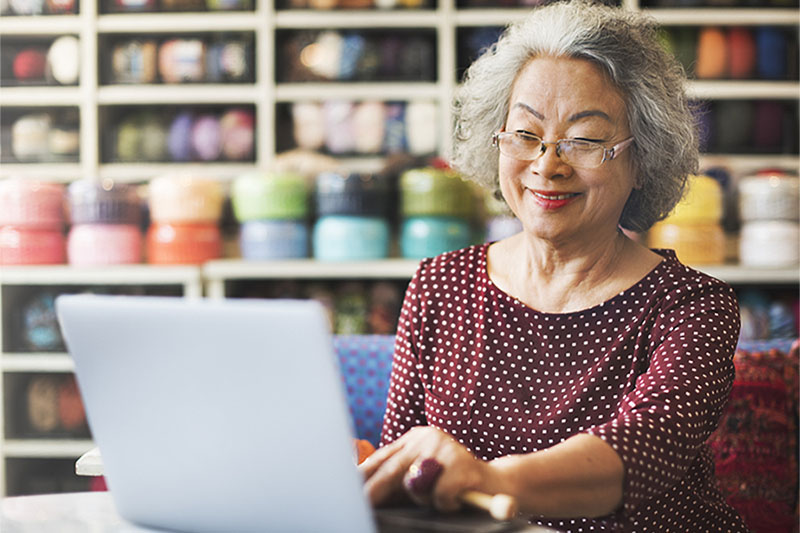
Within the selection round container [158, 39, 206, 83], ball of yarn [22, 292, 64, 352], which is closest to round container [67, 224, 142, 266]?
ball of yarn [22, 292, 64, 352]

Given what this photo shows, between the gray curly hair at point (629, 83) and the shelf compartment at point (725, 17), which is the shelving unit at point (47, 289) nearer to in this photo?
the gray curly hair at point (629, 83)

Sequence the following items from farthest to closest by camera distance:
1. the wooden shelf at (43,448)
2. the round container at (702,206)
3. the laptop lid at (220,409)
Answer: the wooden shelf at (43,448)
the round container at (702,206)
the laptop lid at (220,409)

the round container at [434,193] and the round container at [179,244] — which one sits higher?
the round container at [434,193]

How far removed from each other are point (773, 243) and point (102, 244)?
2.00 metres

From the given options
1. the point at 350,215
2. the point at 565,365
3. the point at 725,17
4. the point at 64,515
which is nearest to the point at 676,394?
the point at 565,365

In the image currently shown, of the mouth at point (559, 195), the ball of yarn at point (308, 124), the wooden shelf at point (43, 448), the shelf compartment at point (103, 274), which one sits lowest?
the wooden shelf at point (43, 448)

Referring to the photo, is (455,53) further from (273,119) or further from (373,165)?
(273,119)

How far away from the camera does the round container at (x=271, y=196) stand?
2.53 meters

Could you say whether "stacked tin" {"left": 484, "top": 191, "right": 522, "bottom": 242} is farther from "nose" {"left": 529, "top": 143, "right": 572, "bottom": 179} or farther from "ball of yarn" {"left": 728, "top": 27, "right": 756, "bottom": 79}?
"nose" {"left": 529, "top": 143, "right": 572, "bottom": 179}

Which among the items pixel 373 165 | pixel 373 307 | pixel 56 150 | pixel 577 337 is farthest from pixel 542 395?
pixel 56 150

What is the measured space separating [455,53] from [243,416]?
2.38 m

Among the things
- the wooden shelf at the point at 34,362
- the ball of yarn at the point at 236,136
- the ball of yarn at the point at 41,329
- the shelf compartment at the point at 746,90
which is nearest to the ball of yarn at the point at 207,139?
the ball of yarn at the point at 236,136

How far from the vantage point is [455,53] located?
281cm

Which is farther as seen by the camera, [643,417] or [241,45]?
[241,45]
